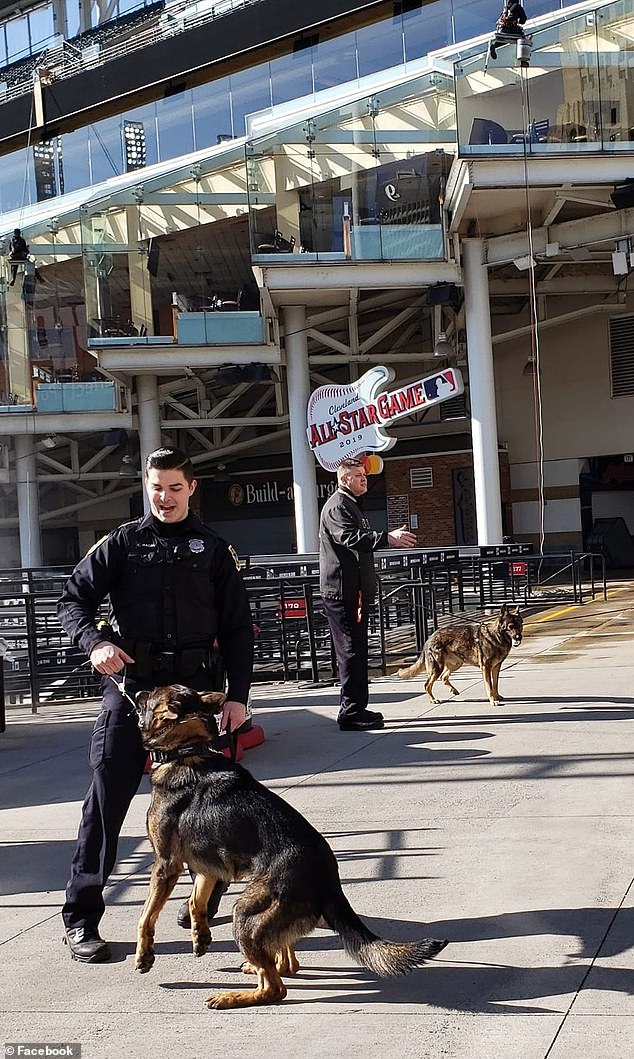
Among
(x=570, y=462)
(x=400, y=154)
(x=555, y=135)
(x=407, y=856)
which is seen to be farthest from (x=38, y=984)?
(x=570, y=462)

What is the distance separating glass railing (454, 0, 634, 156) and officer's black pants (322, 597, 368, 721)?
13631 millimetres

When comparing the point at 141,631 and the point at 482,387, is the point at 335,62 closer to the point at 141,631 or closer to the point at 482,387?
the point at 482,387

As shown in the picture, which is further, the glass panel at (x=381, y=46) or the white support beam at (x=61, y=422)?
the white support beam at (x=61, y=422)

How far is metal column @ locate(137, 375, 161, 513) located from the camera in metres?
28.6

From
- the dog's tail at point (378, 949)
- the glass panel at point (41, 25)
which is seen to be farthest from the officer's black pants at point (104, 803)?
the glass panel at point (41, 25)

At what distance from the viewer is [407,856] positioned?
533cm

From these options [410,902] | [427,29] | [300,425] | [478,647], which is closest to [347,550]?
[478,647]

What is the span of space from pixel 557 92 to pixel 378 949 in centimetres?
1878

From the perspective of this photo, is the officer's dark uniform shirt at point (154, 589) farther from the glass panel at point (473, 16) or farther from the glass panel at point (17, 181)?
the glass panel at point (17, 181)

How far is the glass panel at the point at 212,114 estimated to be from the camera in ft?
96.6

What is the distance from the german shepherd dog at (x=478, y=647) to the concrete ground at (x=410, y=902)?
0.41m

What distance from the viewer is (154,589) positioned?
4.42 meters

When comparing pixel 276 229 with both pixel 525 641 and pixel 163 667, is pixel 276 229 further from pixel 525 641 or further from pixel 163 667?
pixel 163 667

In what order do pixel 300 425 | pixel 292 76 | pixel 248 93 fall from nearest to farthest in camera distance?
pixel 300 425 < pixel 292 76 < pixel 248 93
